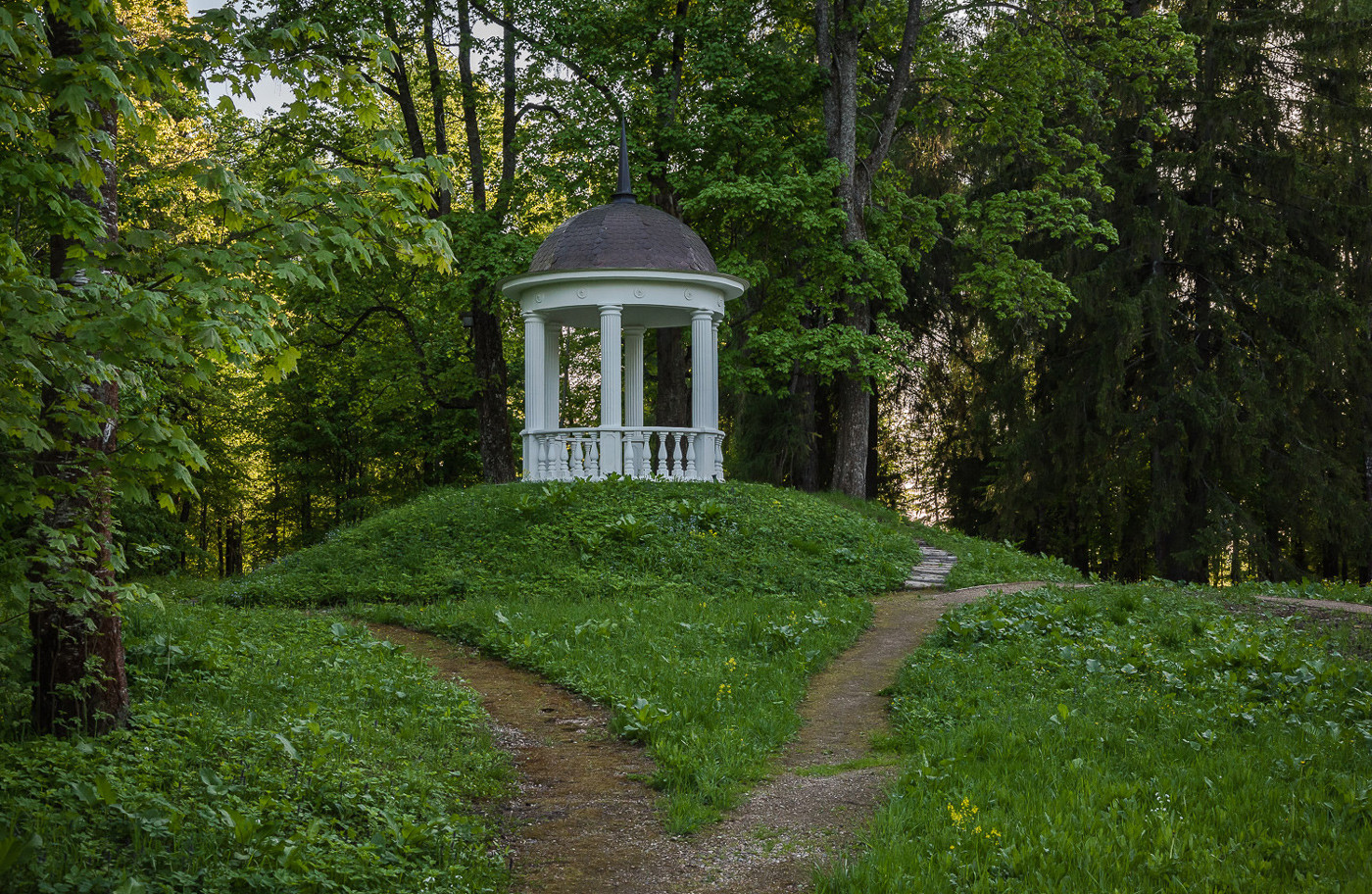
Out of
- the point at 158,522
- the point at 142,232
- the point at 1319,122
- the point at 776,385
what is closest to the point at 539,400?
the point at 158,522

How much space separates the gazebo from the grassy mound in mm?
1216

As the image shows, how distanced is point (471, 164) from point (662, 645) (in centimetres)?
1643

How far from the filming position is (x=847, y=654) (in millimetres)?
9516

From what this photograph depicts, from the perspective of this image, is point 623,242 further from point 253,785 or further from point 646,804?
point 253,785

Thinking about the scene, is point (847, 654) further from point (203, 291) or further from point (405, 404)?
point (405, 404)

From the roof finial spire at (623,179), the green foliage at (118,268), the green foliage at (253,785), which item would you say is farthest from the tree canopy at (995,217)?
the green foliage at (118,268)

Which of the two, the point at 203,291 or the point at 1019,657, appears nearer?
the point at 203,291

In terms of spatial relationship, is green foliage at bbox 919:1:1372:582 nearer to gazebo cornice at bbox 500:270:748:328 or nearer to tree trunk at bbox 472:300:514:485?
gazebo cornice at bbox 500:270:748:328

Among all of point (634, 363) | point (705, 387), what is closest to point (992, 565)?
point (705, 387)

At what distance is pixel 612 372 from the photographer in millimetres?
16469

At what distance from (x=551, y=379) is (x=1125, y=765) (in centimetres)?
1343

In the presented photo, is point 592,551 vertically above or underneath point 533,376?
underneath

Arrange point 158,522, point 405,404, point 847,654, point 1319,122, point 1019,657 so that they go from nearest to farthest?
point 1019,657
point 847,654
point 158,522
point 1319,122
point 405,404

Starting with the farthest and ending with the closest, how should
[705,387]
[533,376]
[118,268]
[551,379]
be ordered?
1. [551,379]
2. [533,376]
3. [705,387]
4. [118,268]
